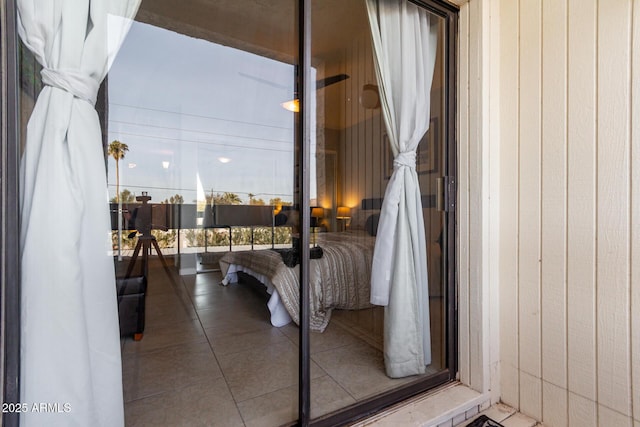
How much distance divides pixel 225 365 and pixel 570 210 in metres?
1.95

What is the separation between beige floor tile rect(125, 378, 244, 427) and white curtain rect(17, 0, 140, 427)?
39cm

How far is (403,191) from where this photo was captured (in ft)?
4.81

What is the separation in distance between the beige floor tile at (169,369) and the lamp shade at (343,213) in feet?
4.18

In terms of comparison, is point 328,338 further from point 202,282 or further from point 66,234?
point 66,234

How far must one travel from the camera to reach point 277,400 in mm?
1347

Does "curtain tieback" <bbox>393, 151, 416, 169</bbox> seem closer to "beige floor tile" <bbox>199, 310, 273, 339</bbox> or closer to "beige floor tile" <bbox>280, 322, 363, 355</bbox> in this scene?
"beige floor tile" <bbox>280, 322, 363, 355</bbox>

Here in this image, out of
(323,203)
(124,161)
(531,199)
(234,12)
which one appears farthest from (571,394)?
(234,12)

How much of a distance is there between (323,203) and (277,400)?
1.13 m

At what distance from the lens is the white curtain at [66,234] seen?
0.81m

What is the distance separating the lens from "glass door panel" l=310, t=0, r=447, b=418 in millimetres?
1513

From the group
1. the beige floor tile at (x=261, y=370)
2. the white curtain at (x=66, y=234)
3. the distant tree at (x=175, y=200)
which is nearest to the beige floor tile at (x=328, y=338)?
the beige floor tile at (x=261, y=370)

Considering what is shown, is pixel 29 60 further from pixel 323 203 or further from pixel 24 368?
pixel 323 203

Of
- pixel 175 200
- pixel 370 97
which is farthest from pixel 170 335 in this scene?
pixel 370 97

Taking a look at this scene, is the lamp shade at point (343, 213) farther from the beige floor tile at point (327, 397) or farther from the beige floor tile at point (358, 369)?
the beige floor tile at point (327, 397)
